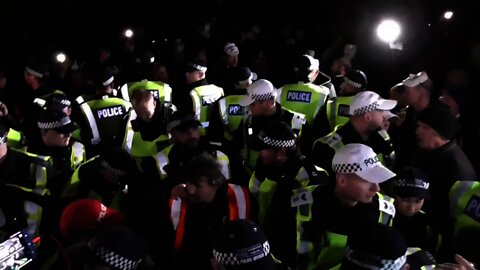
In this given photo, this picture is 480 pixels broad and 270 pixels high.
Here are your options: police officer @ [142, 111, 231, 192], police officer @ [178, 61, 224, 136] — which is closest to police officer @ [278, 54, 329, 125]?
police officer @ [178, 61, 224, 136]

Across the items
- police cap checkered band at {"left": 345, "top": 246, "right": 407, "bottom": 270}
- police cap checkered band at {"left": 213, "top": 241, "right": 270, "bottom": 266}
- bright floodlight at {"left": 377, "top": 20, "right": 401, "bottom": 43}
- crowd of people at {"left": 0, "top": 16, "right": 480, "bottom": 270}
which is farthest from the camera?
bright floodlight at {"left": 377, "top": 20, "right": 401, "bottom": 43}

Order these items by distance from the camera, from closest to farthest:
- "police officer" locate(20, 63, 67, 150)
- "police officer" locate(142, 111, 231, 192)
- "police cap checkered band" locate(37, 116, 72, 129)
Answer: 1. "police officer" locate(142, 111, 231, 192)
2. "police cap checkered band" locate(37, 116, 72, 129)
3. "police officer" locate(20, 63, 67, 150)

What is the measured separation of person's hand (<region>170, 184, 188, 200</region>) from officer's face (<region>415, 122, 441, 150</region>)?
1.93 m

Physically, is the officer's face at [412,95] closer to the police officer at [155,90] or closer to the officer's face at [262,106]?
the officer's face at [262,106]

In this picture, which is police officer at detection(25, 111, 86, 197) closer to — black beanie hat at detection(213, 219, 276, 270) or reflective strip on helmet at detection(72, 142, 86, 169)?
reflective strip on helmet at detection(72, 142, 86, 169)

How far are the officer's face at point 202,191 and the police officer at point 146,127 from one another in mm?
1598

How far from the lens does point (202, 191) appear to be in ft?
10.7

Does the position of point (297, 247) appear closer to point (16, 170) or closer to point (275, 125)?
point (275, 125)

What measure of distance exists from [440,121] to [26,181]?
9.92 feet

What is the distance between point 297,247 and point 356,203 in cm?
43

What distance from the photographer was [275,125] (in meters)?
3.86

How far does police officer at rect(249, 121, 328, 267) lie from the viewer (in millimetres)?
3443

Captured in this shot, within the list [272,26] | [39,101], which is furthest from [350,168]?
[272,26]

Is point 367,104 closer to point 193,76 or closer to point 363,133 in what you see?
point 363,133
